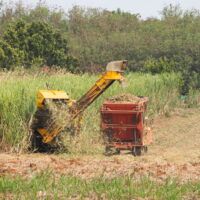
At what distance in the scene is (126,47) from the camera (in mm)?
38312

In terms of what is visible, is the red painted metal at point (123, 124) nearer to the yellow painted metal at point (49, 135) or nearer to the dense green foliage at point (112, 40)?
the yellow painted metal at point (49, 135)

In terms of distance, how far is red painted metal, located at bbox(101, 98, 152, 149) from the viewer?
13617mm

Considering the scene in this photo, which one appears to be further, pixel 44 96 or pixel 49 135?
pixel 49 135

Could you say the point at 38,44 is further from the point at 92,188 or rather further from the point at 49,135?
the point at 92,188

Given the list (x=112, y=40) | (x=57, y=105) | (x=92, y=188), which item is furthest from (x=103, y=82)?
(x=112, y=40)

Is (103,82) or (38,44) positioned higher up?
(38,44)

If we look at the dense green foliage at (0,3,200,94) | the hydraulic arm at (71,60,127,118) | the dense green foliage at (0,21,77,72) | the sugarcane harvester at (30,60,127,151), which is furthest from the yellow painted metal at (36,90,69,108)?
the dense green foliage at (0,21,77,72)

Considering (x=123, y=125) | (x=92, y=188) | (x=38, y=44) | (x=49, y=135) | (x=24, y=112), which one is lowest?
(x=49, y=135)

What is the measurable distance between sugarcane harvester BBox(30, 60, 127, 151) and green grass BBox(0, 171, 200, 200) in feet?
16.6

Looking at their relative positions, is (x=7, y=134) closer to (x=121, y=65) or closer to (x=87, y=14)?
(x=121, y=65)

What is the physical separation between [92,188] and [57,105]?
→ 238 inches

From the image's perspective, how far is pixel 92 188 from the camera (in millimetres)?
7441

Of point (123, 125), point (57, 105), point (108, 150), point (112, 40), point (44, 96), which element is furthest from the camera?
point (112, 40)

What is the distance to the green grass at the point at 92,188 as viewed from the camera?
23.4 feet
